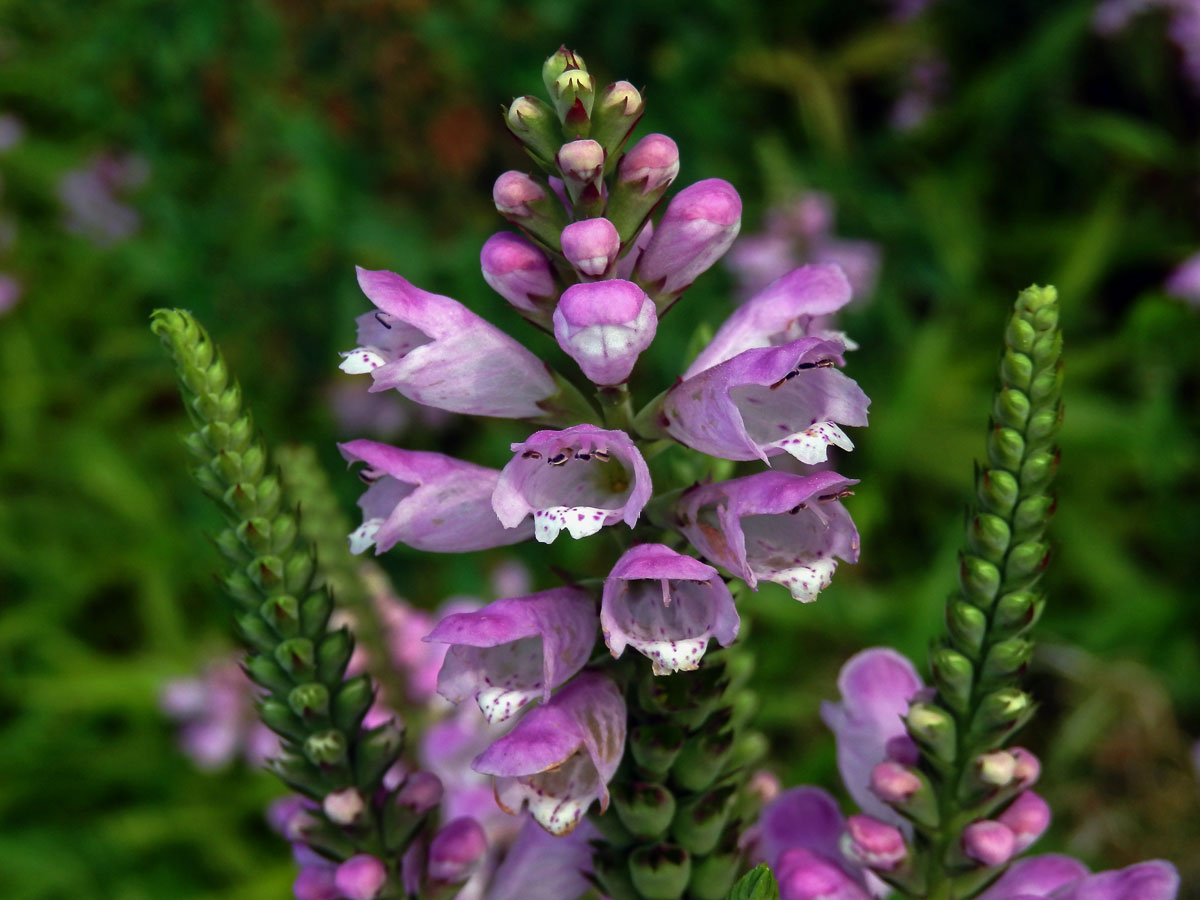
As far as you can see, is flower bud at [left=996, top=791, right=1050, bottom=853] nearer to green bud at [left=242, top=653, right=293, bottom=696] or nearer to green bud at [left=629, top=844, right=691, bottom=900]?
green bud at [left=629, top=844, right=691, bottom=900]

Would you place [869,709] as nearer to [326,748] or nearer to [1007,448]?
[1007,448]

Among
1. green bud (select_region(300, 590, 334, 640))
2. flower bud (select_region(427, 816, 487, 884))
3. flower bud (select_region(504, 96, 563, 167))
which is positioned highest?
flower bud (select_region(504, 96, 563, 167))

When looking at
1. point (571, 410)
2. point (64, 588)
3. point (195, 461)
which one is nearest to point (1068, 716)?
point (571, 410)

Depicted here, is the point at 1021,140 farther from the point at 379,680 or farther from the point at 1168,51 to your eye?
the point at 379,680

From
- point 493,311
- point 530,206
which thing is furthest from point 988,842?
point 493,311

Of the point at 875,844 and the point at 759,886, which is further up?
the point at 759,886

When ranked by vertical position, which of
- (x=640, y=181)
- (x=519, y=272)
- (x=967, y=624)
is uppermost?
(x=640, y=181)

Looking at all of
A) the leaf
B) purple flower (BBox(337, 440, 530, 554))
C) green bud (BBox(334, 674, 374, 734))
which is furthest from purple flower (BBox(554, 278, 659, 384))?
the leaf
